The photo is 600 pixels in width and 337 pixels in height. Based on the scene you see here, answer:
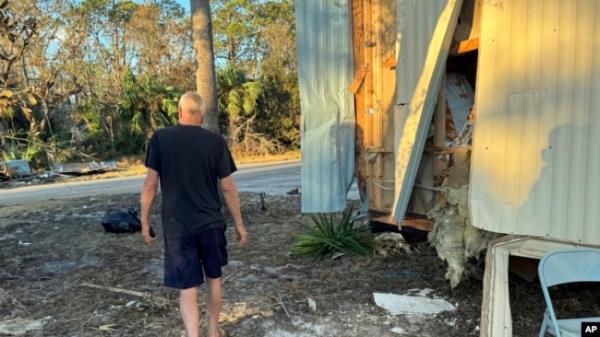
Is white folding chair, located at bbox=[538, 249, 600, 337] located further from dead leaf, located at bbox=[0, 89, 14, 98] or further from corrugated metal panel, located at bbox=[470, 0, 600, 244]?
dead leaf, located at bbox=[0, 89, 14, 98]

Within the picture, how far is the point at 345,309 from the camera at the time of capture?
3.95 m

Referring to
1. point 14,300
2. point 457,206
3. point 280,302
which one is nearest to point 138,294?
→ point 14,300

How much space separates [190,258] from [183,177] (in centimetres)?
57

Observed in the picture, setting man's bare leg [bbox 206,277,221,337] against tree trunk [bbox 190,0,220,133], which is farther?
tree trunk [bbox 190,0,220,133]

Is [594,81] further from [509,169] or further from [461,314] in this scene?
[461,314]

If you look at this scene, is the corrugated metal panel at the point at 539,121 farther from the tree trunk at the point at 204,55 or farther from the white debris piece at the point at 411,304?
the tree trunk at the point at 204,55

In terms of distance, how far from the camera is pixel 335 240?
5.55 metres

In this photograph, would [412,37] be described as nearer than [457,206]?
No

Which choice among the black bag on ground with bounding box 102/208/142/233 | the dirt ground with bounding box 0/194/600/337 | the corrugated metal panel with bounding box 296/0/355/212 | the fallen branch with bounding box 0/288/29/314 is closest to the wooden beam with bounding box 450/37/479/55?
the corrugated metal panel with bounding box 296/0/355/212

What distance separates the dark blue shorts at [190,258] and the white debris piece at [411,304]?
153 centimetres

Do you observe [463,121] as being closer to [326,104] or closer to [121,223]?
[326,104]

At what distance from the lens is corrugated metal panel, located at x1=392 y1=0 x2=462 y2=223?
3.96 meters

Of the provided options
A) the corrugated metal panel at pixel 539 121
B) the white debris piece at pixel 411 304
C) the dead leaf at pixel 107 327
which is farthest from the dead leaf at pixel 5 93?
the corrugated metal panel at pixel 539 121

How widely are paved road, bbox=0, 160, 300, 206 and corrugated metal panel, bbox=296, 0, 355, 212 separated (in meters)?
5.43
